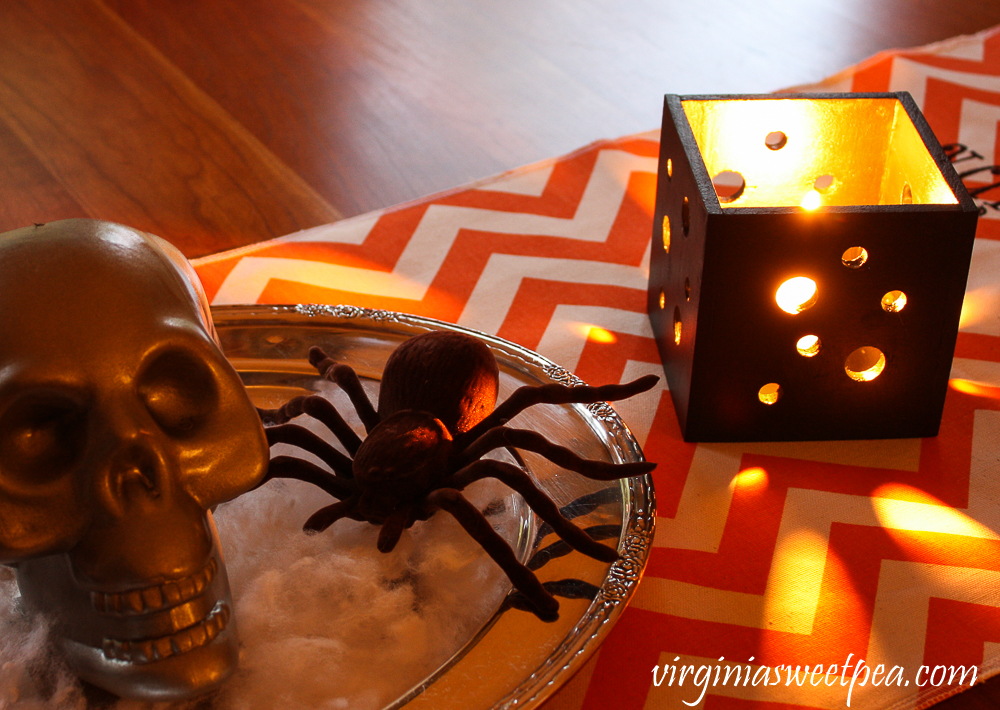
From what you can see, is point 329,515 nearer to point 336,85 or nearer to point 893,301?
point 893,301

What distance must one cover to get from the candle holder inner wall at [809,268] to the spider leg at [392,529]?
0.20 meters

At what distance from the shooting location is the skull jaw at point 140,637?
0.33 meters

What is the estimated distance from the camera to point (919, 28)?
1001mm

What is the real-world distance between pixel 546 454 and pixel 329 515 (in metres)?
0.09

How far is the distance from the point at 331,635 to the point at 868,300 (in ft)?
1.02

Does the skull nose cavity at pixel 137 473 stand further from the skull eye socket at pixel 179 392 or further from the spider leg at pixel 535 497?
the spider leg at pixel 535 497

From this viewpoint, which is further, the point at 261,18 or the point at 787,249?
the point at 261,18

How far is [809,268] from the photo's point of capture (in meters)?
0.49

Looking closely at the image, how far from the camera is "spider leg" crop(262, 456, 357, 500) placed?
41 centimetres

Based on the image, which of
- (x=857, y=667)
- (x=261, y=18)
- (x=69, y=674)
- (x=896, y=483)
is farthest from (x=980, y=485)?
(x=261, y=18)

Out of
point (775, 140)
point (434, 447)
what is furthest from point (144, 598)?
point (775, 140)

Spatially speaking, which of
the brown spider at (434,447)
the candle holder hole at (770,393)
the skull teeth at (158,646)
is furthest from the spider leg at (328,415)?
the candle holder hole at (770,393)

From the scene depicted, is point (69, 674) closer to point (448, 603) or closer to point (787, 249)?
point (448, 603)

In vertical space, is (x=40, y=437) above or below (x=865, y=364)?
above
